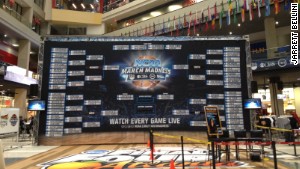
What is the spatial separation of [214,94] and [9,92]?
2099cm

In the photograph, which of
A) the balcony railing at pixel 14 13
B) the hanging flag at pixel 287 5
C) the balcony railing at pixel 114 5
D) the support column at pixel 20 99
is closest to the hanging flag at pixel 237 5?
the hanging flag at pixel 287 5

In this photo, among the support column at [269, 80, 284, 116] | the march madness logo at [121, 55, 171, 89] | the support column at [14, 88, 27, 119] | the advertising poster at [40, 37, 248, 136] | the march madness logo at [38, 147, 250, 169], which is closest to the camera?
the march madness logo at [38, 147, 250, 169]

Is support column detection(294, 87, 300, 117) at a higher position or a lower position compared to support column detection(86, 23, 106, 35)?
lower

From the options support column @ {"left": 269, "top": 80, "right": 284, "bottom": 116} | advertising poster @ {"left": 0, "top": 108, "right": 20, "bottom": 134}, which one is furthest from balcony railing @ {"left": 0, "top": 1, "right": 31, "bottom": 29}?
support column @ {"left": 269, "top": 80, "right": 284, "bottom": 116}

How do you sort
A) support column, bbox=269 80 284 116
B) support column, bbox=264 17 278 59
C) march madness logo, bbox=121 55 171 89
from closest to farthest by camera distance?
march madness logo, bbox=121 55 171 89, support column, bbox=264 17 278 59, support column, bbox=269 80 284 116

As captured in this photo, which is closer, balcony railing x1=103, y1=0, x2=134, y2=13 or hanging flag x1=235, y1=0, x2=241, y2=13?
hanging flag x1=235, y1=0, x2=241, y2=13

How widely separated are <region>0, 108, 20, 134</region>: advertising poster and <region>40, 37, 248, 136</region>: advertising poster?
152 centimetres

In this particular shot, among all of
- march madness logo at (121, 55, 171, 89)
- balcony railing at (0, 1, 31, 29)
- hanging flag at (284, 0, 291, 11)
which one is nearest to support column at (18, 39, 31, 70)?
balcony railing at (0, 1, 31, 29)

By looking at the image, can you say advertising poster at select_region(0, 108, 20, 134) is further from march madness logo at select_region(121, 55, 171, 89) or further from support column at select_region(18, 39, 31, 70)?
support column at select_region(18, 39, 31, 70)

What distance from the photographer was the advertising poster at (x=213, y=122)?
7.78 m

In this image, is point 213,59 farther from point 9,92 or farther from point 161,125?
point 9,92

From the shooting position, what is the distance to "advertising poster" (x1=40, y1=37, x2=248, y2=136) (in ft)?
36.2

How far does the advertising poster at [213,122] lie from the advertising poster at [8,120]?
841 cm

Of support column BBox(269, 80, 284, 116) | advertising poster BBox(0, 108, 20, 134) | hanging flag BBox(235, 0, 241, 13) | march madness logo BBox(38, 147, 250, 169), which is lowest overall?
march madness logo BBox(38, 147, 250, 169)
